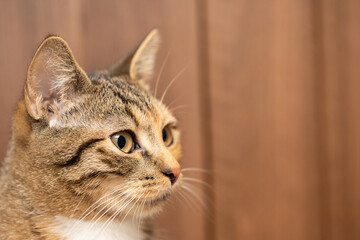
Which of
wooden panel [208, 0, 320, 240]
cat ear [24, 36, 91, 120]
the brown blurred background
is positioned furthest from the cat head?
wooden panel [208, 0, 320, 240]

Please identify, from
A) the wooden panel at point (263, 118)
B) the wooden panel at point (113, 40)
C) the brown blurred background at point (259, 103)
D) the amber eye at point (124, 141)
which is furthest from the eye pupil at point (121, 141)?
the wooden panel at point (263, 118)

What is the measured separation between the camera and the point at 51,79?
28.2 inches

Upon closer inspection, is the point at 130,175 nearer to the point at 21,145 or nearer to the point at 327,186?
the point at 21,145

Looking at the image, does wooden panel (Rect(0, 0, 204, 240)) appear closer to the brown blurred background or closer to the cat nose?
the brown blurred background

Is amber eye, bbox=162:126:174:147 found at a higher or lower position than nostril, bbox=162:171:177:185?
higher

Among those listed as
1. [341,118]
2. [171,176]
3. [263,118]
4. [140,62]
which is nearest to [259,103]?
[263,118]

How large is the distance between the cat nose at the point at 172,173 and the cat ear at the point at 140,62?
28cm

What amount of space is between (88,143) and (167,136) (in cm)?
21

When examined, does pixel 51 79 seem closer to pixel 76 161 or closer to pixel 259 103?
pixel 76 161

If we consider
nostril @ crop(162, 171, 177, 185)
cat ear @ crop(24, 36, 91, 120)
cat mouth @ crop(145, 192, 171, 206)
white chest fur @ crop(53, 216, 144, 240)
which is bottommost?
white chest fur @ crop(53, 216, 144, 240)

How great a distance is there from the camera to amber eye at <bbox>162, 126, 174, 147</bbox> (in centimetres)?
85

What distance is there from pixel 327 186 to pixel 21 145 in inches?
40.5

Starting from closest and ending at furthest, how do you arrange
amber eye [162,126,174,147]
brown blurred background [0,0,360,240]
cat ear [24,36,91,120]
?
cat ear [24,36,91,120]
amber eye [162,126,174,147]
brown blurred background [0,0,360,240]

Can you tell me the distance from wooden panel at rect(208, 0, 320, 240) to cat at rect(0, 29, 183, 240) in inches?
19.2
